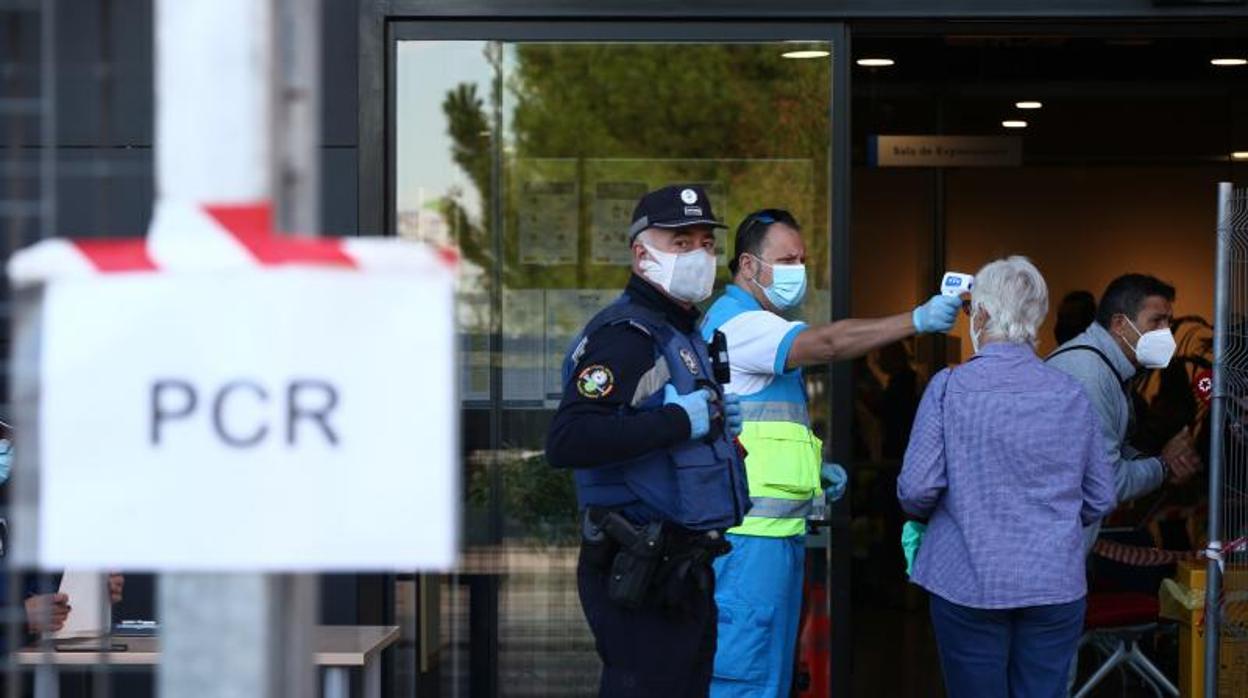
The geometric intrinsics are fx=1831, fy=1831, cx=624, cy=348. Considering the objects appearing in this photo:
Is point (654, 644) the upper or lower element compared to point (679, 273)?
lower

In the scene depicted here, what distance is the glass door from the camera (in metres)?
6.39

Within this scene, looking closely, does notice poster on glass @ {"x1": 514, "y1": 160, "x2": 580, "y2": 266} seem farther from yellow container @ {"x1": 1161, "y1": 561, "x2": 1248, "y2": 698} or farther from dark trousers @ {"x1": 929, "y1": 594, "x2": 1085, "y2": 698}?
yellow container @ {"x1": 1161, "y1": 561, "x2": 1248, "y2": 698}

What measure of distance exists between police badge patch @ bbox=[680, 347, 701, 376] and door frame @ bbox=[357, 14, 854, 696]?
1.82m

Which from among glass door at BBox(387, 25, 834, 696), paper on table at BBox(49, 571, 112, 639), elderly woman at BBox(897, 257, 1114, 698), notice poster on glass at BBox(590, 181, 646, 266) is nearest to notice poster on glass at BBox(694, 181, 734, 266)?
glass door at BBox(387, 25, 834, 696)

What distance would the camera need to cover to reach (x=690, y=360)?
4.61 metres

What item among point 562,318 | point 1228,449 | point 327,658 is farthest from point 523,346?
point 1228,449

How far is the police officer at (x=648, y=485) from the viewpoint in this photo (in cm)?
439

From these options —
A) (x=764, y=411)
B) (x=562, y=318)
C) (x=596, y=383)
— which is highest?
(x=562, y=318)

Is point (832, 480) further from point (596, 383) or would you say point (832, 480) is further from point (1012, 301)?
point (596, 383)

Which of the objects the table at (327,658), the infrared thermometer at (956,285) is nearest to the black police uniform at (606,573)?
the table at (327,658)

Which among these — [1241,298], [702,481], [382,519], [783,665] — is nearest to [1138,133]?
[1241,298]

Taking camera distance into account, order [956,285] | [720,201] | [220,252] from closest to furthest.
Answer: [220,252] → [956,285] → [720,201]

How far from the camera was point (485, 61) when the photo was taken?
6.39 meters

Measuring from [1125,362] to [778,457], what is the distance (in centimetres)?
130
